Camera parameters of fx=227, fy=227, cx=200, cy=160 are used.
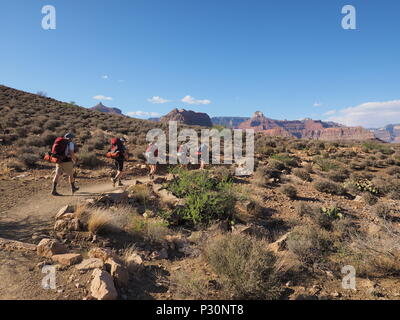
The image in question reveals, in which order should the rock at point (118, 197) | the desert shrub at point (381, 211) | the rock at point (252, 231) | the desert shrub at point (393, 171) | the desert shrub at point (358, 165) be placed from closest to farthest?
the rock at point (252, 231), the rock at point (118, 197), the desert shrub at point (381, 211), the desert shrub at point (393, 171), the desert shrub at point (358, 165)

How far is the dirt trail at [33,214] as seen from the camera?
488 centimetres

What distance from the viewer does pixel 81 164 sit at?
11.5 metres

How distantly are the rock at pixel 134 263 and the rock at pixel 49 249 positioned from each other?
46.0 inches

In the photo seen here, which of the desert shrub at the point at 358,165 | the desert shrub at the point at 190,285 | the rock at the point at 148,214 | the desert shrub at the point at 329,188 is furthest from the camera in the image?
the desert shrub at the point at 358,165

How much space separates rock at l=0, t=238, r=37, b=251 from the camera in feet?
13.2

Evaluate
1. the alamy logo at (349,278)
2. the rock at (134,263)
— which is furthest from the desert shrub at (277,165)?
the rock at (134,263)

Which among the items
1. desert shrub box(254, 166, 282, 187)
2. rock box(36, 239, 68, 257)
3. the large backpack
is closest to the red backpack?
the large backpack

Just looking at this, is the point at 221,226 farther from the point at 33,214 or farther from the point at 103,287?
the point at 33,214

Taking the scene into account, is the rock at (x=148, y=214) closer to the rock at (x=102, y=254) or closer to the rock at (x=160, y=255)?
the rock at (x=160, y=255)

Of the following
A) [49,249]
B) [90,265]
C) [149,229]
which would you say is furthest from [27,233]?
[149,229]

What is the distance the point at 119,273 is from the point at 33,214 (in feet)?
12.5

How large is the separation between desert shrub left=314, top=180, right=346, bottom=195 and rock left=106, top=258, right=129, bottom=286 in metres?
9.53

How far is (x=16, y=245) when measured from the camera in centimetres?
408
